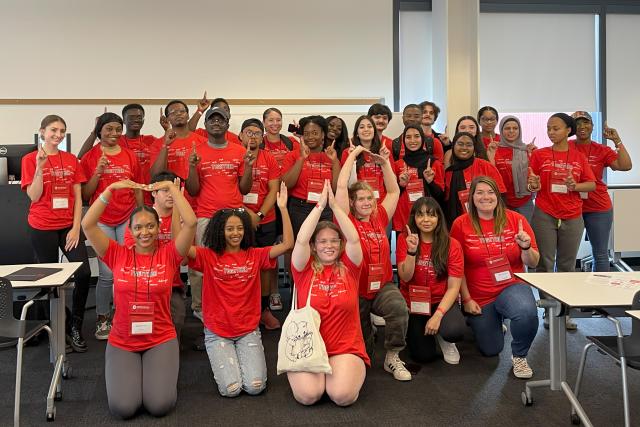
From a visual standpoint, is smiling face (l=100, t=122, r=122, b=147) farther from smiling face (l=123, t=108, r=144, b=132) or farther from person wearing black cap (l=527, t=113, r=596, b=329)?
person wearing black cap (l=527, t=113, r=596, b=329)

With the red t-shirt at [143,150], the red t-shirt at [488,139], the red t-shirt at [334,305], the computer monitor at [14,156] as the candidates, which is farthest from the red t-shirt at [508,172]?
the computer monitor at [14,156]

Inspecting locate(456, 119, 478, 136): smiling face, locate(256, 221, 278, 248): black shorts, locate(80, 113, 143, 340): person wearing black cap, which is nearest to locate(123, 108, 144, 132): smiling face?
locate(80, 113, 143, 340): person wearing black cap

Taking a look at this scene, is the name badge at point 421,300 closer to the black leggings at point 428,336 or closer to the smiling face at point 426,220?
the black leggings at point 428,336

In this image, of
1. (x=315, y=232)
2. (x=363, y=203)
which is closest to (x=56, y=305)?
(x=315, y=232)

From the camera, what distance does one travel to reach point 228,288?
301cm

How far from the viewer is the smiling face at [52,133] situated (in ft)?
11.4

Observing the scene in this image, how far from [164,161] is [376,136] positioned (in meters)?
1.54

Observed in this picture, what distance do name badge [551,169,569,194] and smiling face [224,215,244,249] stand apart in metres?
2.40

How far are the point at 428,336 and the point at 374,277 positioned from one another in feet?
1.75

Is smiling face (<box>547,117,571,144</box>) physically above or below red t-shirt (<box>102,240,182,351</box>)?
above

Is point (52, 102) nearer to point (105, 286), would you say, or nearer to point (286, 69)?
point (286, 69)

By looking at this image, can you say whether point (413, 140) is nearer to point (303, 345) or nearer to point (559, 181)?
point (559, 181)

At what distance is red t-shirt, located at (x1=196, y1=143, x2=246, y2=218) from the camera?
3.65m

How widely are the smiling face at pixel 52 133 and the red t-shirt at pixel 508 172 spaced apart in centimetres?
325
